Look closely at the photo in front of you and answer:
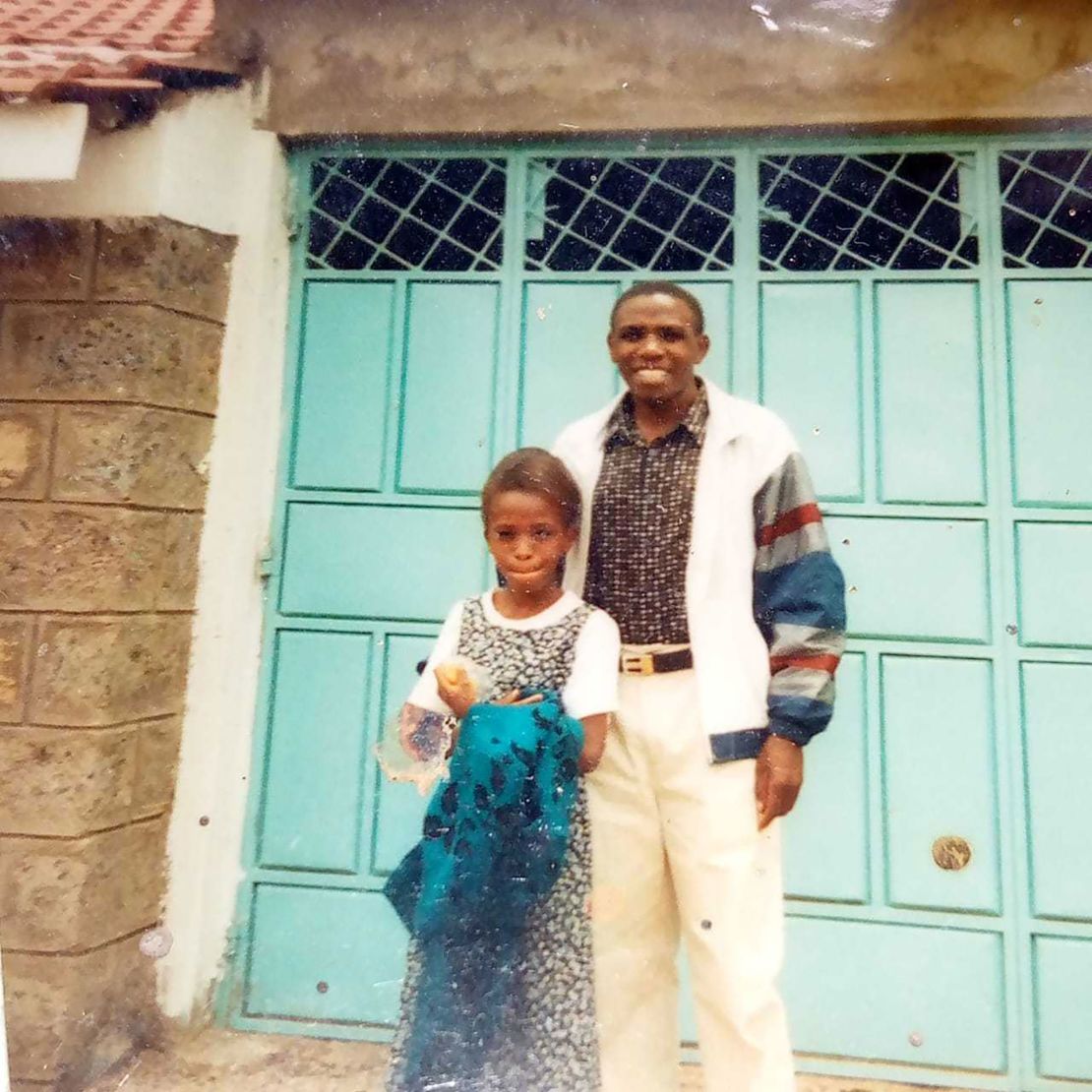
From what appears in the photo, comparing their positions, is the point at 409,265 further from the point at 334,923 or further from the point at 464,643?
the point at 334,923

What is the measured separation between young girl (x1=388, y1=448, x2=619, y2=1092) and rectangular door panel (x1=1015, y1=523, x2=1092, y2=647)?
4.71 ft

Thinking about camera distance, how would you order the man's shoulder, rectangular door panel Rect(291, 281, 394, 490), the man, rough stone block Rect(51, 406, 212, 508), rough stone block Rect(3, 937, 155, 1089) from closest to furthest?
the man
the man's shoulder
rough stone block Rect(3, 937, 155, 1089)
rough stone block Rect(51, 406, 212, 508)
rectangular door panel Rect(291, 281, 394, 490)

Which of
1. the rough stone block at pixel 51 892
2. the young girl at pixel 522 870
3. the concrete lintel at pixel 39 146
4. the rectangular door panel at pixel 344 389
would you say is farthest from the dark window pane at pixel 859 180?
the rough stone block at pixel 51 892

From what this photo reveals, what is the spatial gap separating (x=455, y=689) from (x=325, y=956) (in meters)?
1.39

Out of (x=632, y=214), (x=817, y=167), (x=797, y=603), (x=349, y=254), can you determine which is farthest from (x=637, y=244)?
(x=797, y=603)

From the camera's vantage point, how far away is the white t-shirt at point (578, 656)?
1601mm

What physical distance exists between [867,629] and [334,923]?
5.94 ft

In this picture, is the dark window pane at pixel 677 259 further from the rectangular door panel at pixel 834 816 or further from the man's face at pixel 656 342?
the rectangular door panel at pixel 834 816

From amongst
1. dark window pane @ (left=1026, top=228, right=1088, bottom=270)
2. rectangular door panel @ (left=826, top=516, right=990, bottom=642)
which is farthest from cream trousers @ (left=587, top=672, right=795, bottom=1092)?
dark window pane @ (left=1026, top=228, right=1088, bottom=270)

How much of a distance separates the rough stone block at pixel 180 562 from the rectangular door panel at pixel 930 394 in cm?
205

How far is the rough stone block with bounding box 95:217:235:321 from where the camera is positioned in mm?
2320

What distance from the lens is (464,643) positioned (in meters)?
1.68

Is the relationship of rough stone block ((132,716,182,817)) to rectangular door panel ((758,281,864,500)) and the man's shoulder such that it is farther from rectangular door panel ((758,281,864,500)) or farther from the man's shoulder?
rectangular door panel ((758,281,864,500))

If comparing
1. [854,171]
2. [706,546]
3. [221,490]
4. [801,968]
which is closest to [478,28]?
[854,171]
